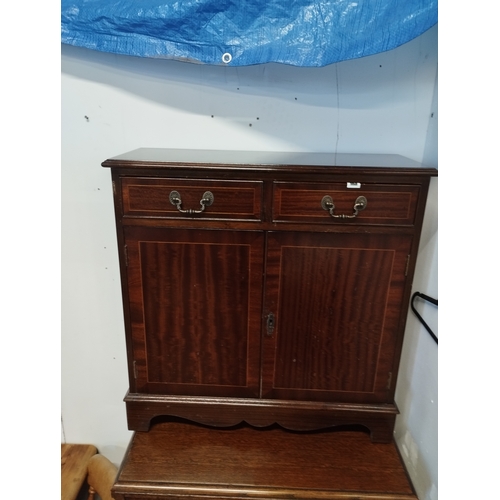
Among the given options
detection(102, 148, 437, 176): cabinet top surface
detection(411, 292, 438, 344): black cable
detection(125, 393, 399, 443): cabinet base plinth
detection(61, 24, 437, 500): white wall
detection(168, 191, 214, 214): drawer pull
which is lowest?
detection(125, 393, 399, 443): cabinet base plinth

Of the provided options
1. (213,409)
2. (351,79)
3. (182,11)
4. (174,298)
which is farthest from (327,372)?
(182,11)

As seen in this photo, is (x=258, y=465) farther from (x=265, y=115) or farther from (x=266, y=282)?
(x=265, y=115)

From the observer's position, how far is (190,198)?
0.96 m

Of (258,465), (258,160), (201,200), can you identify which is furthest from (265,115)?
(258,465)

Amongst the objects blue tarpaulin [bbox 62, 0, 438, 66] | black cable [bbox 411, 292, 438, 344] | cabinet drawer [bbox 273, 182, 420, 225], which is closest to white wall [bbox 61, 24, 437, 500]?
black cable [bbox 411, 292, 438, 344]

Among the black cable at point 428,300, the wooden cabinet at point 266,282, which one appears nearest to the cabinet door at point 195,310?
the wooden cabinet at point 266,282

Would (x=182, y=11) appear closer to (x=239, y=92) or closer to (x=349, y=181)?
(x=239, y=92)

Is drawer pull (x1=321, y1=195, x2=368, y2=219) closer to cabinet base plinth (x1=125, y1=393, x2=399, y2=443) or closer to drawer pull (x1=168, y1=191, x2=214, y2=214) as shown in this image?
drawer pull (x1=168, y1=191, x2=214, y2=214)

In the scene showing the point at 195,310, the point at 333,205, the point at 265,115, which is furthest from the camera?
the point at 265,115

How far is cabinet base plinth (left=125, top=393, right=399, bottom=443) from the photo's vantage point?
42.9 inches

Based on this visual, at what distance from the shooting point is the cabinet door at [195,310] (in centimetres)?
99

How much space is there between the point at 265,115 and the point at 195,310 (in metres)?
0.59

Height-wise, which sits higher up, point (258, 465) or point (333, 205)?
point (333, 205)

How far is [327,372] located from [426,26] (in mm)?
871
